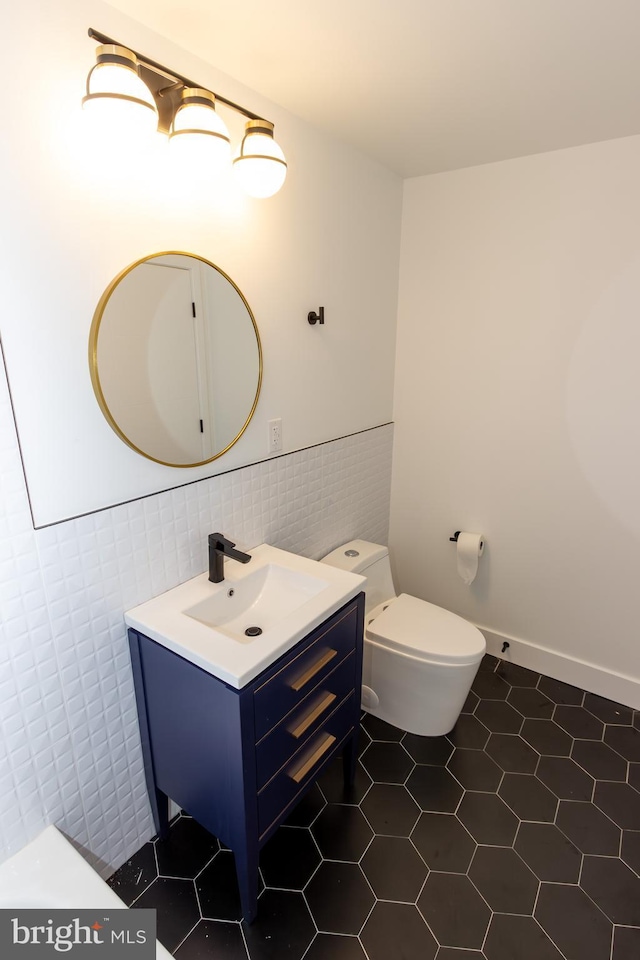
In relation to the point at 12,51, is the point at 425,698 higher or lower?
lower

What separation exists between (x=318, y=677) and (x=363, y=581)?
32 centimetres

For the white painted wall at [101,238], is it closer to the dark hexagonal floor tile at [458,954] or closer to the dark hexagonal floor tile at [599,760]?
the dark hexagonal floor tile at [458,954]

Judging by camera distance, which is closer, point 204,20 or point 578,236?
point 204,20

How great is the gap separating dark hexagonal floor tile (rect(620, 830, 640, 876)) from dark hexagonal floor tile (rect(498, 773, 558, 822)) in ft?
0.68

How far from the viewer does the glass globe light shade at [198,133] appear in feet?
3.89

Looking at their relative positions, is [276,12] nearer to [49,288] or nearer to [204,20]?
[204,20]

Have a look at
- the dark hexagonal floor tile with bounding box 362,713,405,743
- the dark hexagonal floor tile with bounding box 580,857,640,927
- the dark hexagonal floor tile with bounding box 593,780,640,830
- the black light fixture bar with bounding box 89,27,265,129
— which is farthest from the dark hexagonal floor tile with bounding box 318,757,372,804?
the black light fixture bar with bounding box 89,27,265,129

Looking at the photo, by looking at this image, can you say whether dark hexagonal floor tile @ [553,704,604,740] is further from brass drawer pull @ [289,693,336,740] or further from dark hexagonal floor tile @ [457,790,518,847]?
brass drawer pull @ [289,693,336,740]

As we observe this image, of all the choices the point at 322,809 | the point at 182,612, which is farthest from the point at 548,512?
the point at 182,612

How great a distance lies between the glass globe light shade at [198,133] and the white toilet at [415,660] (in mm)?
1480

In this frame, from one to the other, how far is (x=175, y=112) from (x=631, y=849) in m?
2.52

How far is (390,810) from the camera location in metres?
1.72

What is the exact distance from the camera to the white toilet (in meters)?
1.83

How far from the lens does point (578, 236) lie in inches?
75.9
